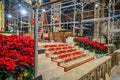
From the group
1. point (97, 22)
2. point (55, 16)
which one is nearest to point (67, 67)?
point (97, 22)

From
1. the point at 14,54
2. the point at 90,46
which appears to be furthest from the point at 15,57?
the point at 90,46

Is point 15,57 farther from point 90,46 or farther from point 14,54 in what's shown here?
point 90,46

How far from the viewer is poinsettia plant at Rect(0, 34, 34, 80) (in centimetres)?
338

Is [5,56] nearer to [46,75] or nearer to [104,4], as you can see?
[46,75]

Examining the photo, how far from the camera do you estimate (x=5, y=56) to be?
150 inches

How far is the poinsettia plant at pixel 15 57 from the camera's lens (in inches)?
133

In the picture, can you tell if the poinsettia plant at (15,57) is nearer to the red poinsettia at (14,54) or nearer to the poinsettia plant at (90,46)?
the red poinsettia at (14,54)

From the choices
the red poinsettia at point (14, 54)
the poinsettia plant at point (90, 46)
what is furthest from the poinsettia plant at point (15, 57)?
the poinsettia plant at point (90, 46)

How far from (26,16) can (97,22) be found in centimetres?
726

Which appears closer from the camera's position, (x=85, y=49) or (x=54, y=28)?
(x=85, y=49)

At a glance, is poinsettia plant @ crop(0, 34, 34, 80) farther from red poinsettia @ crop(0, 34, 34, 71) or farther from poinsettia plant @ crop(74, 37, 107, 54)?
poinsettia plant @ crop(74, 37, 107, 54)

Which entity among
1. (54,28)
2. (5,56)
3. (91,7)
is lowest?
(5,56)

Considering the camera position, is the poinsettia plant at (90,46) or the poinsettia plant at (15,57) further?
the poinsettia plant at (90,46)

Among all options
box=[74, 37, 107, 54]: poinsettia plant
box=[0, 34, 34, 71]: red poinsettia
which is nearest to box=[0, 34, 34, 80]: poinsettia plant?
box=[0, 34, 34, 71]: red poinsettia
